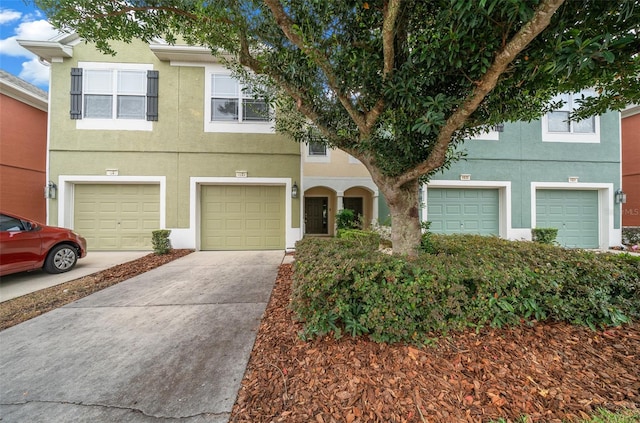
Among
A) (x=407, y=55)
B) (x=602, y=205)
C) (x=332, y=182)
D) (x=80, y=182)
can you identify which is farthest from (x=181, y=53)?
(x=602, y=205)

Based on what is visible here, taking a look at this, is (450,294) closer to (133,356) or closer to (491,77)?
(491,77)

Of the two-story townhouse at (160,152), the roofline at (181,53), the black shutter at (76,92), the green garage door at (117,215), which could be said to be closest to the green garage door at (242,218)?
the two-story townhouse at (160,152)

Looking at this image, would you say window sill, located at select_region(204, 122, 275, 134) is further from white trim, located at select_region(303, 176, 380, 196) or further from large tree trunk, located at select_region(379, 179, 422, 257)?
large tree trunk, located at select_region(379, 179, 422, 257)

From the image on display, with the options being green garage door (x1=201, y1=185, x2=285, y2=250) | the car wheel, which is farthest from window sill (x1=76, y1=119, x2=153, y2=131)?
the car wheel

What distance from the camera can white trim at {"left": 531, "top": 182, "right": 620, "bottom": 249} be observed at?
8648 millimetres

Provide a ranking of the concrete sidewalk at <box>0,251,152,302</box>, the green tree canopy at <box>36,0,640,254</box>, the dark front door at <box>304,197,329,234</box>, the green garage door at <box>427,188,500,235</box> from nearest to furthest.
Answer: the green tree canopy at <box>36,0,640,254</box>
the concrete sidewalk at <box>0,251,152,302</box>
the green garage door at <box>427,188,500,235</box>
the dark front door at <box>304,197,329,234</box>

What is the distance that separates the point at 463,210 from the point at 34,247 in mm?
11502

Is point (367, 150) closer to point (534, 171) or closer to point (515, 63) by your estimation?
point (515, 63)

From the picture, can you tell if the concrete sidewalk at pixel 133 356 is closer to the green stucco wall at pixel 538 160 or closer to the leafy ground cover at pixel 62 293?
the leafy ground cover at pixel 62 293

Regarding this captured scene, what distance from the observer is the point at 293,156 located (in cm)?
782

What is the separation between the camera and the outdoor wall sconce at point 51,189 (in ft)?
23.2

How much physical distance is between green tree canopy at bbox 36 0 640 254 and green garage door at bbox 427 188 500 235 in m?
5.19

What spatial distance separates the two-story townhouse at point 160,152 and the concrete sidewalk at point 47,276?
1.03 meters

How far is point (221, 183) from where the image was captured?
773 cm
